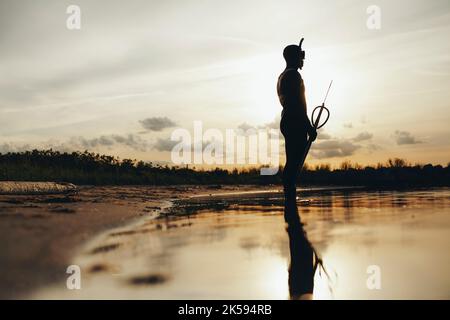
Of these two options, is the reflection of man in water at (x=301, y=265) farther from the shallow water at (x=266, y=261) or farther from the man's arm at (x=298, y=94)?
the man's arm at (x=298, y=94)

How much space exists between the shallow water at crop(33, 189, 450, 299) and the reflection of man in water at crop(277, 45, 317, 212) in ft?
8.34

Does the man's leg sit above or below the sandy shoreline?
above

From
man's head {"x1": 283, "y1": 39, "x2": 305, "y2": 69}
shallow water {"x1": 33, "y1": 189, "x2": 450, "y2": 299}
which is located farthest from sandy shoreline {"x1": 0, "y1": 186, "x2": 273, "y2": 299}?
man's head {"x1": 283, "y1": 39, "x2": 305, "y2": 69}

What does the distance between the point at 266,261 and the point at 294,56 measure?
6509mm

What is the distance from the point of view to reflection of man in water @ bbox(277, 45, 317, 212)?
397 inches

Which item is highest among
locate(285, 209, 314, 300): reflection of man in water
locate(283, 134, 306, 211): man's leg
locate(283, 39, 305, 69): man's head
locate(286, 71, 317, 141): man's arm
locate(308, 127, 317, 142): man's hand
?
A: locate(283, 39, 305, 69): man's head

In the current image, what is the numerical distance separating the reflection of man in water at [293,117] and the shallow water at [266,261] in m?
2.54

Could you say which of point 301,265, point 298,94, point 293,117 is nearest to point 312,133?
point 293,117

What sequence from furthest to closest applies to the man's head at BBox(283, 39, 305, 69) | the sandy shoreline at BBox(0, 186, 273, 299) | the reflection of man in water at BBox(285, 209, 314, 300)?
the man's head at BBox(283, 39, 305, 69) → the sandy shoreline at BBox(0, 186, 273, 299) → the reflection of man in water at BBox(285, 209, 314, 300)

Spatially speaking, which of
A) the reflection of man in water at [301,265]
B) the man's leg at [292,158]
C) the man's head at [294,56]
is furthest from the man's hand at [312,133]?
the reflection of man in water at [301,265]

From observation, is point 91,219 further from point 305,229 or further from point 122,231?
point 305,229

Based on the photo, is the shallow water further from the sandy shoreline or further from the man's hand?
the man's hand

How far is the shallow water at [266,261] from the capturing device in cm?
360
